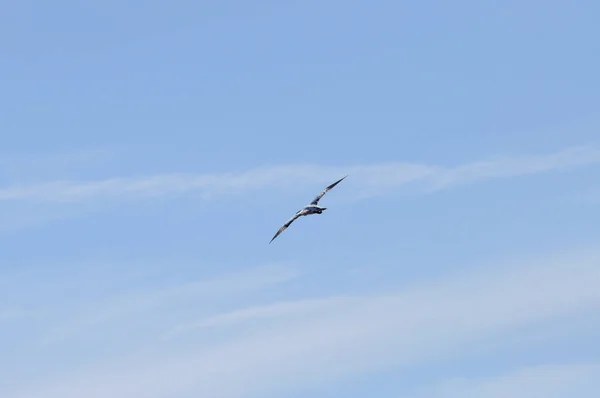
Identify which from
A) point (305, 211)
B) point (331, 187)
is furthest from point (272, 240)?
point (331, 187)

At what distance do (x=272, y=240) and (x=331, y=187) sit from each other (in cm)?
3038

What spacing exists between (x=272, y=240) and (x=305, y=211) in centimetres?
1755

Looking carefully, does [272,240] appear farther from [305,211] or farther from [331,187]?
[331,187]

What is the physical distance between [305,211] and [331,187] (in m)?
13.0

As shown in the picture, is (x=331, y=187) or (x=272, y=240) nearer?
(x=272, y=240)

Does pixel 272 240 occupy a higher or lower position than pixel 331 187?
lower

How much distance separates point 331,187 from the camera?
542 feet

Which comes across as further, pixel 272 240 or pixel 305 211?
pixel 305 211

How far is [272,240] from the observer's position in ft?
467
